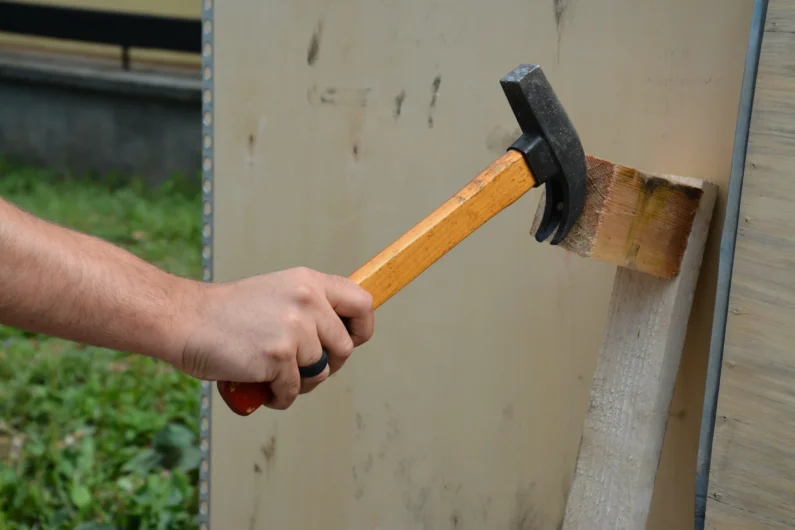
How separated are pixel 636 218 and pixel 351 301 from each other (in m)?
0.39

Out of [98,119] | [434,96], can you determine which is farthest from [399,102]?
[98,119]

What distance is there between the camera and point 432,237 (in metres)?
1.05

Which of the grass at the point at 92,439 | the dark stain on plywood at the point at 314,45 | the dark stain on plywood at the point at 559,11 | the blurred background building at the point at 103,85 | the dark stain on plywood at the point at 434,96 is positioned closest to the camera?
the dark stain on plywood at the point at 559,11

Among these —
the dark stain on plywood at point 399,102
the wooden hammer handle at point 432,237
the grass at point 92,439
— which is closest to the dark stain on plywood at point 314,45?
the dark stain on plywood at point 399,102

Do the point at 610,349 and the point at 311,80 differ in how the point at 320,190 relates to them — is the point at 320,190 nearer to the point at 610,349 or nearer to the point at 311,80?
the point at 311,80

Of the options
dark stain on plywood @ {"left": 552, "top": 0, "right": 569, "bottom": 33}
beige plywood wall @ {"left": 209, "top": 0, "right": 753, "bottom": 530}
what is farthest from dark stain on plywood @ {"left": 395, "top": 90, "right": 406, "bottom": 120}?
dark stain on plywood @ {"left": 552, "top": 0, "right": 569, "bottom": 33}

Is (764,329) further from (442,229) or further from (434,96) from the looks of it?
(434,96)

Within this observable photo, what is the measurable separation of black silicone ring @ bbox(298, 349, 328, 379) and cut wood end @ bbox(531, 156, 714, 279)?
1.18 feet

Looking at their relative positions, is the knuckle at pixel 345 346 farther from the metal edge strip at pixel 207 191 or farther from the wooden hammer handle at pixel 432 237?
the metal edge strip at pixel 207 191

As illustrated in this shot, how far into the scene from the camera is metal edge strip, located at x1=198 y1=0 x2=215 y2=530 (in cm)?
161

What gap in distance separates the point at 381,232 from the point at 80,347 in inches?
87.6

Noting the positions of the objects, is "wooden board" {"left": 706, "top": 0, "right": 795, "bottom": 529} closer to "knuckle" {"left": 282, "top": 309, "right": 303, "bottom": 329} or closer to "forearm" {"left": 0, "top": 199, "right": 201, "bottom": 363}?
"knuckle" {"left": 282, "top": 309, "right": 303, "bottom": 329}

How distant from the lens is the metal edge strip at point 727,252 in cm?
98

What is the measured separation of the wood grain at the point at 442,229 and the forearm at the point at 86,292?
0.23 metres
